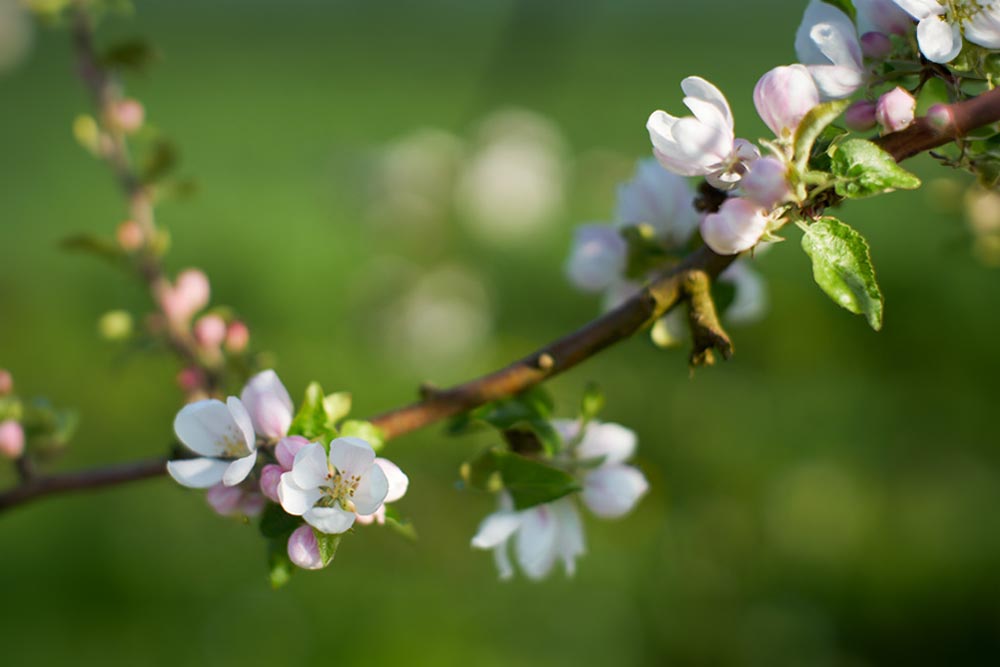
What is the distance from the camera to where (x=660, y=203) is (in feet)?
2.12

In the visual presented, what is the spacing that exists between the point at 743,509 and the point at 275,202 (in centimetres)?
261

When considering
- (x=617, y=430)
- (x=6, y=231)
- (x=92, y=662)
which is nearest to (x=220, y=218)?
(x=6, y=231)

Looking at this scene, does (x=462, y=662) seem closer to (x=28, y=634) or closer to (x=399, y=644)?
(x=399, y=644)

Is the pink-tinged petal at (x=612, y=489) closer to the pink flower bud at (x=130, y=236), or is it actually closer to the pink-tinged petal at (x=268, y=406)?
the pink-tinged petal at (x=268, y=406)

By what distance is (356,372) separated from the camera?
7.88ft

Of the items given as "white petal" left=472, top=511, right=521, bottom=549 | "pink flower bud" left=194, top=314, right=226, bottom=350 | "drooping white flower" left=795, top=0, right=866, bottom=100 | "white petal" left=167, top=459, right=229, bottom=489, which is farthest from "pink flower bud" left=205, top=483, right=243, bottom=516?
"drooping white flower" left=795, top=0, right=866, bottom=100

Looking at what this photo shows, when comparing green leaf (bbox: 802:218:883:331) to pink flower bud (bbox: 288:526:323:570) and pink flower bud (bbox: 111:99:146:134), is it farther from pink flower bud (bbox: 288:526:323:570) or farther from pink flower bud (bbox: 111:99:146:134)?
pink flower bud (bbox: 111:99:146:134)

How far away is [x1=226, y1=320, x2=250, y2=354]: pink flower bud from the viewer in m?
0.71

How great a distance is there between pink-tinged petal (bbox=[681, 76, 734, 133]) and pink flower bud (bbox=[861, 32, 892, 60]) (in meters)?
0.09

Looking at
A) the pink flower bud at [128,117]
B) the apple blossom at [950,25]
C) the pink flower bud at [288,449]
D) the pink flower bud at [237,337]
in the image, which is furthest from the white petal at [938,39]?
the pink flower bud at [128,117]

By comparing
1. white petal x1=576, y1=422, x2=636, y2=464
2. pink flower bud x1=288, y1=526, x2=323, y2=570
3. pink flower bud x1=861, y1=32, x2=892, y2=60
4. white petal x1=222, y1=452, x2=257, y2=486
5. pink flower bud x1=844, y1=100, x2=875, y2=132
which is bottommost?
white petal x1=576, y1=422, x2=636, y2=464

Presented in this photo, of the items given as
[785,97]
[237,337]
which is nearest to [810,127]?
[785,97]

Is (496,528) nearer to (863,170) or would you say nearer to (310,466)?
(310,466)

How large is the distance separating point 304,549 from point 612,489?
7.8 inches
